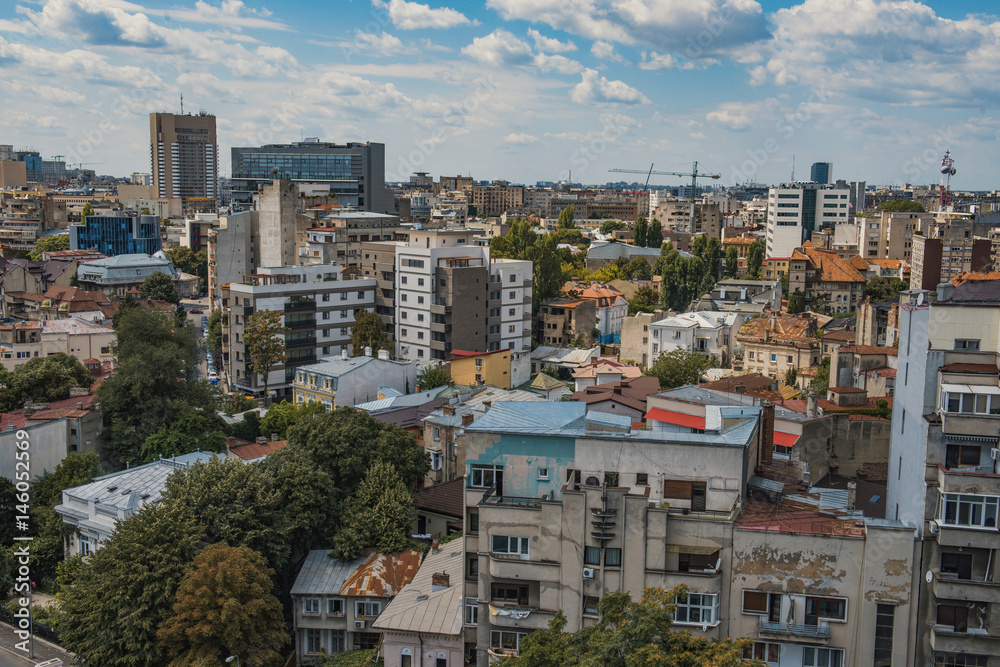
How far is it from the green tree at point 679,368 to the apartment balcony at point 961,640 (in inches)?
1011

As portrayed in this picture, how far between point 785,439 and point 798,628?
38.8 ft

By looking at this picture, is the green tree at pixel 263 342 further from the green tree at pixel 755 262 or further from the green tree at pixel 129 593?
the green tree at pixel 755 262

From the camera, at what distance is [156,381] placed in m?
35.1

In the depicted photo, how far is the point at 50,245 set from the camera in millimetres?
103062

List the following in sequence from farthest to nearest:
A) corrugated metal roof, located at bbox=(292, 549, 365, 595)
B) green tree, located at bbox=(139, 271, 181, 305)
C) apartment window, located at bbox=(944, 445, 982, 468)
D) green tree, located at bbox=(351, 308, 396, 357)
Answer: green tree, located at bbox=(139, 271, 181, 305)
green tree, located at bbox=(351, 308, 396, 357)
corrugated metal roof, located at bbox=(292, 549, 365, 595)
apartment window, located at bbox=(944, 445, 982, 468)

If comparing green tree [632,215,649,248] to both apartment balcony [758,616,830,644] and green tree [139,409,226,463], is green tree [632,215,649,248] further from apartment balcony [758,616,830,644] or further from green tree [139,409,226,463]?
apartment balcony [758,616,830,644]

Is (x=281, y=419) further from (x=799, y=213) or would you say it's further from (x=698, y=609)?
(x=799, y=213)

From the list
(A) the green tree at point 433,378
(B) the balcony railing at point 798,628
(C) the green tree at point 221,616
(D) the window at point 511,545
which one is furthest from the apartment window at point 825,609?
(A) the green tree at point 433,378

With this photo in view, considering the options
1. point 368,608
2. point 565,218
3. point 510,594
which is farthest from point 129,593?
point 565,218

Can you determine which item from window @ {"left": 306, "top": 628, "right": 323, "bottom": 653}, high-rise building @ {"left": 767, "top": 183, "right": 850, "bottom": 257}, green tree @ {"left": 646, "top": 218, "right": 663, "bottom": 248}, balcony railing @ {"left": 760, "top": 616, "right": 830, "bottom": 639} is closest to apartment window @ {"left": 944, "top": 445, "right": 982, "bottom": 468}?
balcony railing @ {"left": 760, "top": 616, "right": 830, "bottom": 639}

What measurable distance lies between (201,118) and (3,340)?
420ft

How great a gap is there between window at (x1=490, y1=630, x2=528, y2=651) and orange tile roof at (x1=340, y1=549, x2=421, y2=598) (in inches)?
216

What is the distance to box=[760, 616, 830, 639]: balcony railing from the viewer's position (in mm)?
15102

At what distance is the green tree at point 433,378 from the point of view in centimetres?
4178
